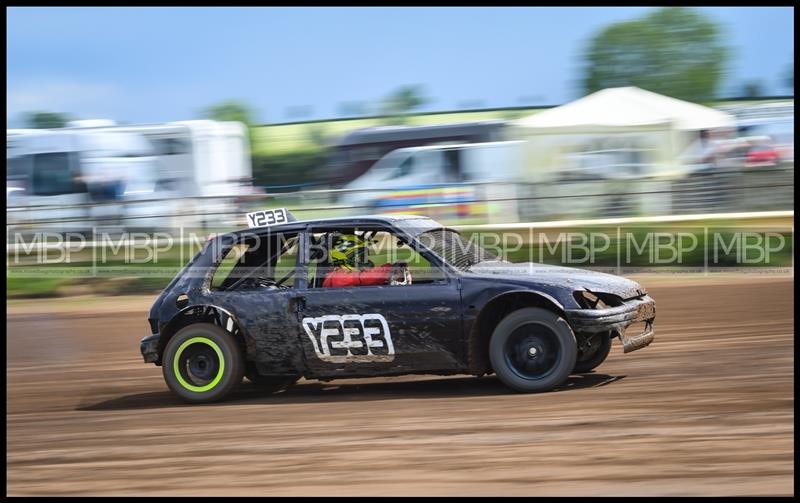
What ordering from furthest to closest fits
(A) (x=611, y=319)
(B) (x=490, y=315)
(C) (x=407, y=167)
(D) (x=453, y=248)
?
(C) (x=407, y=167)
(D) (x=453, y=248)
(B) (x=490, y=315)
(A) (x=611, y=319)

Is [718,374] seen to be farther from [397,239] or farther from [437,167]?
[437,167]

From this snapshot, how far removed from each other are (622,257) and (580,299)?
24.6ft

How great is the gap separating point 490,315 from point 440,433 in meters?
1.33

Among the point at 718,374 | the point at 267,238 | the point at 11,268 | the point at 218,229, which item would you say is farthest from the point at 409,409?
the point at 11,268

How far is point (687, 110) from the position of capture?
18266 mm

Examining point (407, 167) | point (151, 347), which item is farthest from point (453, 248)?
point (407, 167)

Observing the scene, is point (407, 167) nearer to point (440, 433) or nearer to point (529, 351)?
point (529, 351)

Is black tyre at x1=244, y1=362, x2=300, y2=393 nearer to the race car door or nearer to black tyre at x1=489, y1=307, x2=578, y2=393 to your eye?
the race car door

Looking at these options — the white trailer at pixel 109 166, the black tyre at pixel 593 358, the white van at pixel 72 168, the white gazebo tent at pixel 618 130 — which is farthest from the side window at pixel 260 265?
the white van at pixel 72 168

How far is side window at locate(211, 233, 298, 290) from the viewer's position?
7.79 m

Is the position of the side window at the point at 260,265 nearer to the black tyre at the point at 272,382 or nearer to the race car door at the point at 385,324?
the race car door at the point at 385,324

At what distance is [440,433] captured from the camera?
6.07 meters

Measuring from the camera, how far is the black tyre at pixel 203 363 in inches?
299

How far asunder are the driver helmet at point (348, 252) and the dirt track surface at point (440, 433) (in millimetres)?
984
